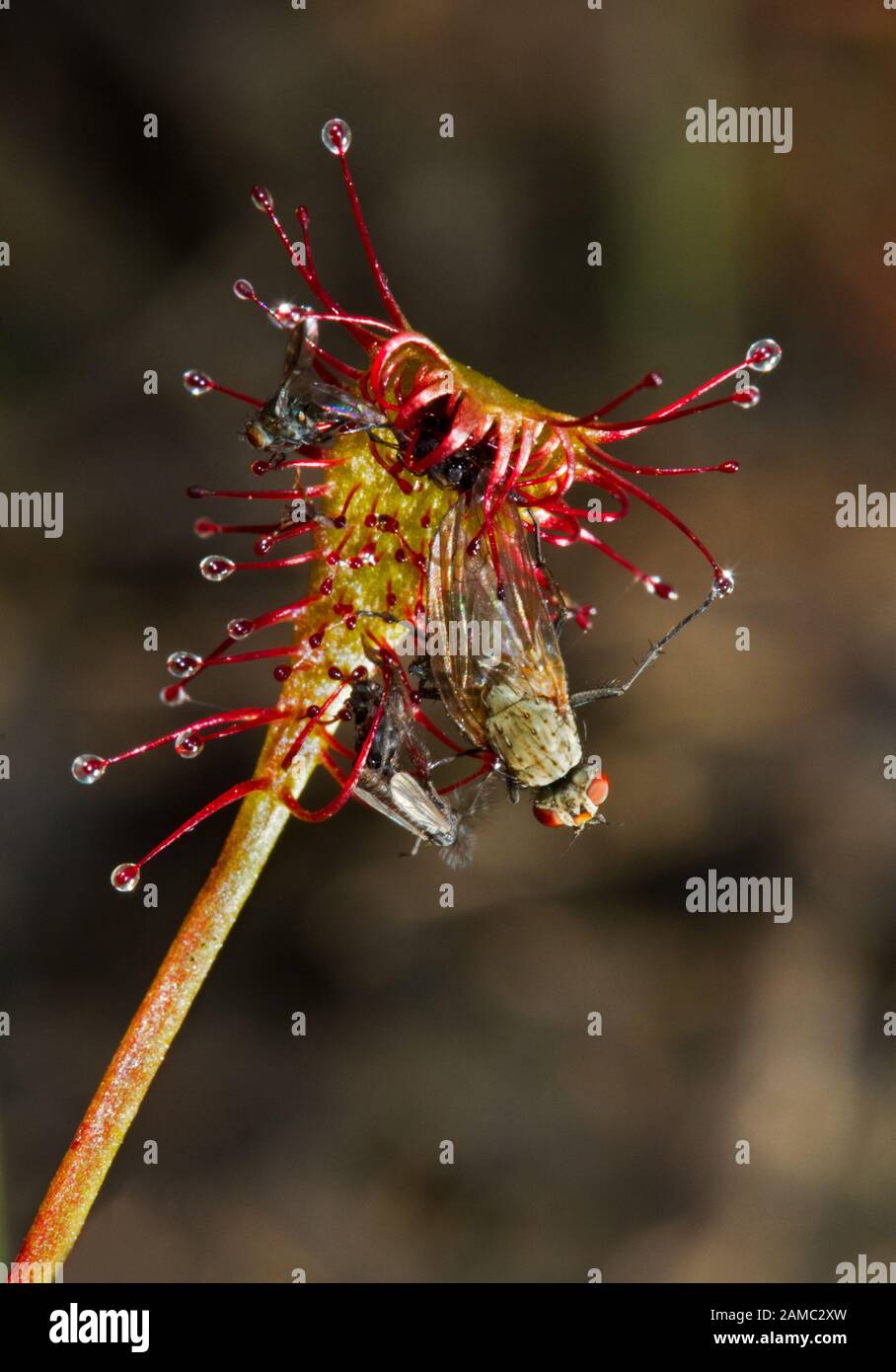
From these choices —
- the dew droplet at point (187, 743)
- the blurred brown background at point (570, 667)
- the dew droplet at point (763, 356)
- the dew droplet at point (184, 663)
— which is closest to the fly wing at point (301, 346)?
the dew droplet at point (184, 663)

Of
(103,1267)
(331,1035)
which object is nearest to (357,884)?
(331,1035)

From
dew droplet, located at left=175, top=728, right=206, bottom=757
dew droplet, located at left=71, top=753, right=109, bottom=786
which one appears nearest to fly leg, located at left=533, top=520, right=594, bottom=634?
dew droplet, located at left=175, top=728, right=206, bottom=757

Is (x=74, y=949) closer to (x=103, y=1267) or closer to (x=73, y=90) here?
(x=103, y=1267)

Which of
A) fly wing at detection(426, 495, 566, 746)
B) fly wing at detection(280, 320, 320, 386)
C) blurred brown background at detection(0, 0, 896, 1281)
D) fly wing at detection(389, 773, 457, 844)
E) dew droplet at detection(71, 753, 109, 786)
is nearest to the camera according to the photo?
fly wing at detection(280, 320, 320, 386)

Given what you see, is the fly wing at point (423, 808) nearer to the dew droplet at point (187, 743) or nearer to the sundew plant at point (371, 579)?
the sundew plant at point (371, 579)

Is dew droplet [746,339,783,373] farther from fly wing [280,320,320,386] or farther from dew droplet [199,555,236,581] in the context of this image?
dew droplet [199,555,236,581]

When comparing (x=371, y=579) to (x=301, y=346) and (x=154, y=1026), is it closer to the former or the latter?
(x=301, y=346)
